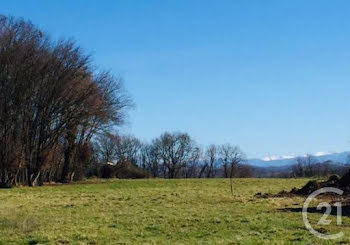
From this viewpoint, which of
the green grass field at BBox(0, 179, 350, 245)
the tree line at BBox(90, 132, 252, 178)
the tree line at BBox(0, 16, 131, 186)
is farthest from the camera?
the tree line at BBox(90, 132, 252, 178)

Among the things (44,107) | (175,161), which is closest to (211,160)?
(175,161)

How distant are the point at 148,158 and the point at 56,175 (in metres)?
45.8

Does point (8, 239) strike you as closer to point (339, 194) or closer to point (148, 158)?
point (339, 194)

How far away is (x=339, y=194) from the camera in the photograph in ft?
82.7

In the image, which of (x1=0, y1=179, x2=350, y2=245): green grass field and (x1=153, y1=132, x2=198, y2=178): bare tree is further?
(x1=153, y1=132, x2=198, y2=178): bare tree

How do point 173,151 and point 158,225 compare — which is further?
point 173,151

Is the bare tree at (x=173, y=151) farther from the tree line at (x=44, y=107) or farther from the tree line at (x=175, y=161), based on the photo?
the tree line at (x=44, y=107)

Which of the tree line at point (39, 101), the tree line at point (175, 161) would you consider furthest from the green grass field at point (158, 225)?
the tree line at point (175, 161)

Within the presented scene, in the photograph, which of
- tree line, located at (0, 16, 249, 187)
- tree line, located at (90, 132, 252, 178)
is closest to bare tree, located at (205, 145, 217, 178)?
tree line, located at (90, 132, 252, 178)

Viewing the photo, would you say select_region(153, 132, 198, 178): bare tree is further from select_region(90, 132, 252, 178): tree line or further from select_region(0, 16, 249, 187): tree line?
select_region(0, 16, 249, 187): tree line

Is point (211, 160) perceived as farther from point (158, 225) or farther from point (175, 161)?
point (158, 225)

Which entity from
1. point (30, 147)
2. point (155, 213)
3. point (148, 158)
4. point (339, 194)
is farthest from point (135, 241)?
point (148, 158)

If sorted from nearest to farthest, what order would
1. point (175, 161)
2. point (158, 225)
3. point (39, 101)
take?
point (158, 225) → point (39, 101) → point (175, 161)

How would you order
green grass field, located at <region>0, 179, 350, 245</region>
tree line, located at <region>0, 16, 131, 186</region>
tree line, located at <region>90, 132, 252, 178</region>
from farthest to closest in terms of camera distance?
1. tree line, located at <region>90, 132, 252, 178</region>
2. tree line, located at <region>0, 16, 131, 186</region>
3. green grass field, located at <region>0, 179, 350, 245</region>
